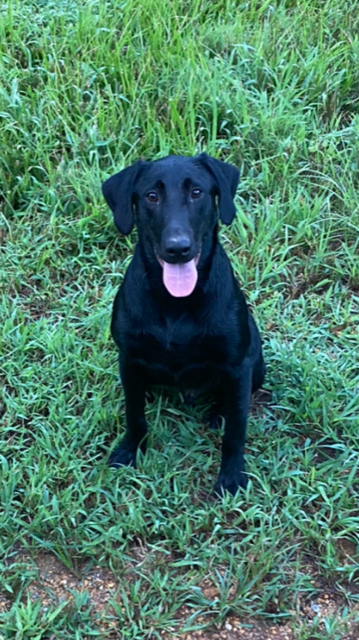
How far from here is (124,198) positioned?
2.30 m

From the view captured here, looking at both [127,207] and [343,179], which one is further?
[343,179]

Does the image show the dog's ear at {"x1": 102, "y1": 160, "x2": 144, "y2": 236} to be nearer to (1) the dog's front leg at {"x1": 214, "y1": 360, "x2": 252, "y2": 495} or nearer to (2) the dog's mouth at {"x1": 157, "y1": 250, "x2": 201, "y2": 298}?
(2) the dog's mouth at {"x1": 157, "y1": 250, "x2": 201, "y2": 298}

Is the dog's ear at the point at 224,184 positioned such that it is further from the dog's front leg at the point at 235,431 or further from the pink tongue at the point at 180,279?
the dog's front leg at the point at 235,431

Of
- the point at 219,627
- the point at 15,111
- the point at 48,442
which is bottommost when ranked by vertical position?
the point at 219,627

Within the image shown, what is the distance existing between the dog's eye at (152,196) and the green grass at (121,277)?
0.86 meters

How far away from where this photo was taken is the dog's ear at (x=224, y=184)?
7.54 feet

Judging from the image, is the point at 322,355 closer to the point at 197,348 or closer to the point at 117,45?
the point at 197,348

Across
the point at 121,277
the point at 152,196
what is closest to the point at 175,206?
the point at 152,196

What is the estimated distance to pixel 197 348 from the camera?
230 cm

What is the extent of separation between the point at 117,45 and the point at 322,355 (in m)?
2.05

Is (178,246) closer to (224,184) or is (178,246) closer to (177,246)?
(177,246)

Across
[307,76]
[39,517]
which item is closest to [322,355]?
[39,517]

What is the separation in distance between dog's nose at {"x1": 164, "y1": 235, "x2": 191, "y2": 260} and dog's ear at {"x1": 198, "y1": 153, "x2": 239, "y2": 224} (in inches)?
10.4

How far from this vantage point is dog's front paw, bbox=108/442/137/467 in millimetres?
2627
